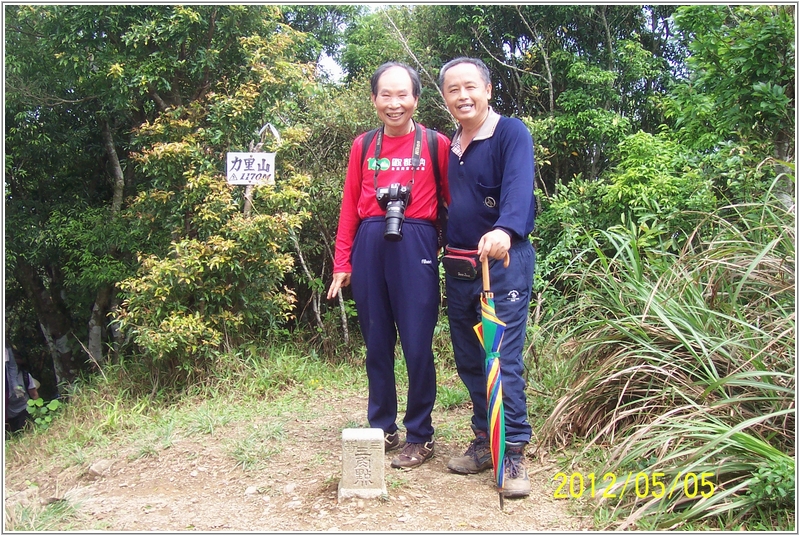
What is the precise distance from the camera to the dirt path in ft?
9.39

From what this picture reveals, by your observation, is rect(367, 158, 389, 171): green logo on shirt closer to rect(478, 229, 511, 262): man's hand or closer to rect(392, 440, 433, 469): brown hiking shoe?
rect(478, 229, 511, 262): man's hand

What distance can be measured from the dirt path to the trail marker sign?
204 centimetres

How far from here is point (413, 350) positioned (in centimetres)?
329

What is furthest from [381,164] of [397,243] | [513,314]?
[513,314]

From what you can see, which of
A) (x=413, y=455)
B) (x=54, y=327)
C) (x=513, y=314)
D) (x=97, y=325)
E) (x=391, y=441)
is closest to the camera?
(x=513, y=314)

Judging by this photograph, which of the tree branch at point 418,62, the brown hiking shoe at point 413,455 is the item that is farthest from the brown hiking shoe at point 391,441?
the tree branch at point 418,62

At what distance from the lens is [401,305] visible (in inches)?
129

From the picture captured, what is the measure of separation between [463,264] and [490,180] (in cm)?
40

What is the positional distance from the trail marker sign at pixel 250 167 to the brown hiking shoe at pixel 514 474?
10.5ft

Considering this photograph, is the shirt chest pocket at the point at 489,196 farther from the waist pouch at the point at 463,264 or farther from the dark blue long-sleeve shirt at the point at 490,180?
the waist pouch at the point at 463,264

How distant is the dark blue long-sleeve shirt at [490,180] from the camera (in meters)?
2.91

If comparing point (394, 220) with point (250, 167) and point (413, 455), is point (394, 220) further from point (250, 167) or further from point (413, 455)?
point (250, 167)

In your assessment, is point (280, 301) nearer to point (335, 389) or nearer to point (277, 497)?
point (335, 389)
